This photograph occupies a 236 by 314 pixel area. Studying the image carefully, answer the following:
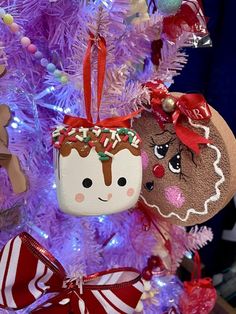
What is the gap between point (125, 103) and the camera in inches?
23.0

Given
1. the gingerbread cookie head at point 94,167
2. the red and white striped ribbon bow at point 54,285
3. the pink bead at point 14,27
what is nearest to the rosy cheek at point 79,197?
the gingerbread cookie head at point 94,167

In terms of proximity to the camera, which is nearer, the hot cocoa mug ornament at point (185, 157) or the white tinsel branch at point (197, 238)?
the hot cocoa mug ornament at point (185, 157)

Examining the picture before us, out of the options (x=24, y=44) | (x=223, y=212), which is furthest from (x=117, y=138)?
(x=223, y=212)

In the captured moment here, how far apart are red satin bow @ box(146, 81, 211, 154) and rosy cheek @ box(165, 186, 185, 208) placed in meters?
0.07

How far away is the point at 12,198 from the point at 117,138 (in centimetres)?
19

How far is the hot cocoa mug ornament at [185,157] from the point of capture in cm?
55

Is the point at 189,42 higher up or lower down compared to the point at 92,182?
higher up

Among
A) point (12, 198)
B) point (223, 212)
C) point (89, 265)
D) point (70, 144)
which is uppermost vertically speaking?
point (70, 144)

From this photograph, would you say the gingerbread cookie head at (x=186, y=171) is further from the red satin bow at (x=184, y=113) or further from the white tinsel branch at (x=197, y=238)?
the white tinsel branch at (x=197, y=238)

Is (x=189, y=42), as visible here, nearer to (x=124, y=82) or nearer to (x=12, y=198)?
(x=124, y=82)

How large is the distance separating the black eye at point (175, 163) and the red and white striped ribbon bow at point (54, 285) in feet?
0.56

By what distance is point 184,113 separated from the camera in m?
0.56

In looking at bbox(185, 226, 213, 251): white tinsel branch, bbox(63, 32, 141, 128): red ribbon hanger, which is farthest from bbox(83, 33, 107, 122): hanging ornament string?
bbox(185, 226, 213, 251): white tinsel branch

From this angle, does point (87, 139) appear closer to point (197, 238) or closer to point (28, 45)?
point (28, 45)
